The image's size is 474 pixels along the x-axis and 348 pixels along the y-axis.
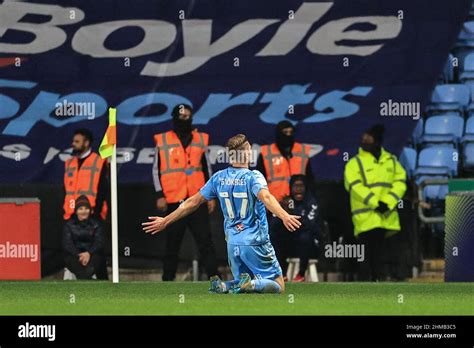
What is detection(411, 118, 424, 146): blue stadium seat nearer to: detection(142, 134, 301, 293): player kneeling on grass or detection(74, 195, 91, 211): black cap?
detection(74, 195, 91, 211): black cap

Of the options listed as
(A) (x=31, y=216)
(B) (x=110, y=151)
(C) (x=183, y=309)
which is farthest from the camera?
(A) (x=31, y=216)

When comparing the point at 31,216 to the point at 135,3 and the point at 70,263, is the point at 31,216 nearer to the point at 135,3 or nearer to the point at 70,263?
the point at 70,263

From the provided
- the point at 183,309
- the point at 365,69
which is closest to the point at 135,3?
the point at 365,69

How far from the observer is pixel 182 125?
2325cm

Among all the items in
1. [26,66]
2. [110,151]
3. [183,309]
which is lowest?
[183,309]

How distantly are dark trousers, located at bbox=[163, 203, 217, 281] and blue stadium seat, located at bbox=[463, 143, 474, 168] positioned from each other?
412 cm

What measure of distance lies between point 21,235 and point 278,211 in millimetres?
6853

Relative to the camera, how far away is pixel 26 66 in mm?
25016

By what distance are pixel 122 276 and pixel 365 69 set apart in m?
4.55

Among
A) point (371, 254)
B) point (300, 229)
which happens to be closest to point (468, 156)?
point (371, 254)

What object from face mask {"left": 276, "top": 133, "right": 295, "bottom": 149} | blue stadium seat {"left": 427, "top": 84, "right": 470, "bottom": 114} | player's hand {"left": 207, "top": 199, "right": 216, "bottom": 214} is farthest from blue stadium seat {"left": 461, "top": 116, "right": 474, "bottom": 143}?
player's hand {"left": 207, "top": 199, "right": 216, "bottom": 214}

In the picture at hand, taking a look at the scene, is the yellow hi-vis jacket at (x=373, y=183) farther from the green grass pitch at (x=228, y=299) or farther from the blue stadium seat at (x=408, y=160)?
the green grass pitch at (x=228, y=299)

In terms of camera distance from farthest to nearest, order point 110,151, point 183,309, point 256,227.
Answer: point 110,151 < point 256,227 < point 183,309

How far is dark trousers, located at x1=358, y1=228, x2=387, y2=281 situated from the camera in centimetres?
2356
